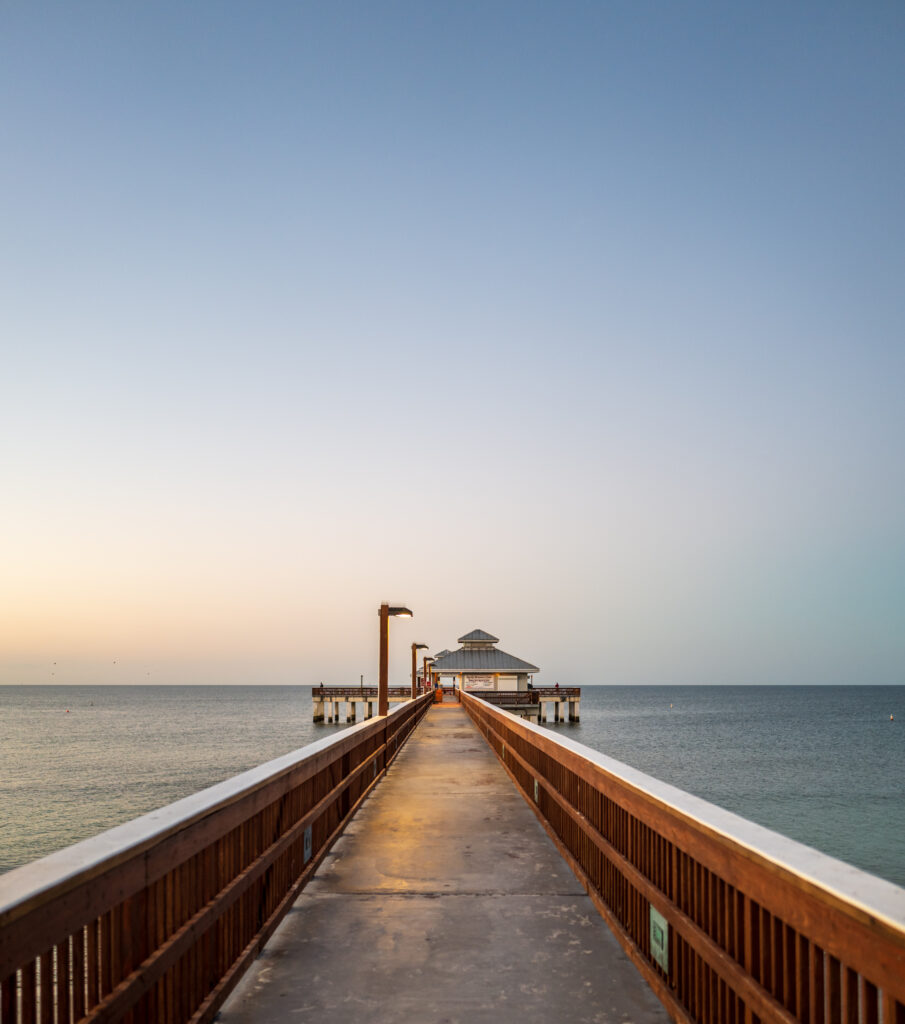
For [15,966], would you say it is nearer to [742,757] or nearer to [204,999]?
[204,999]

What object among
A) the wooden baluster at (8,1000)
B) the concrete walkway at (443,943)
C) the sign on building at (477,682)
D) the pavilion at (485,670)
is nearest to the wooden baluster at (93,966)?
the wooden baluster at (8,1000)

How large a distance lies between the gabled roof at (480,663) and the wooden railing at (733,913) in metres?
63.2

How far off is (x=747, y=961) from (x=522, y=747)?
7.95 metres

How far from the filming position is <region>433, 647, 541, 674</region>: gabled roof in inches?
2719

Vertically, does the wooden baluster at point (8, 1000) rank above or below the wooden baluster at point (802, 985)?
above

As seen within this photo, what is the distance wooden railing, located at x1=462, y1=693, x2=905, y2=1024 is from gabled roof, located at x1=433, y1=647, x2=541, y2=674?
63.2m

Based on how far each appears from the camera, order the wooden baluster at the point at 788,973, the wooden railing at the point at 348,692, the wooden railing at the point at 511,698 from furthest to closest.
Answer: the wooden railing at the point at 348,692
the wooden railing at the point at 511,698
the wooden baluster at the point at 788,973

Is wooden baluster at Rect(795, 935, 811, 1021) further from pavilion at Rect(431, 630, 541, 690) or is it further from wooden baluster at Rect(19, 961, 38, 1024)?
pavilion at Rect(431, 630, 541, 690)

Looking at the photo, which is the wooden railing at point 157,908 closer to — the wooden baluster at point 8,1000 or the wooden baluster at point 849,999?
the wooden baluster at point 8,1000

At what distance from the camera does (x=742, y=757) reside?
56812 mm

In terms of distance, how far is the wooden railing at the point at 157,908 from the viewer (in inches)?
92.3

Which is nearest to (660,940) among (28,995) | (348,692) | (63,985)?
(63,985)

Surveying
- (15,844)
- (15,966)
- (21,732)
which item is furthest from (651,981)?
(21,732)

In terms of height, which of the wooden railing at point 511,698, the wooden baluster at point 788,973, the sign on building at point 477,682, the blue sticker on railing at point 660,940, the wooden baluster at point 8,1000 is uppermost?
the wooden baluster at point 8,1000
